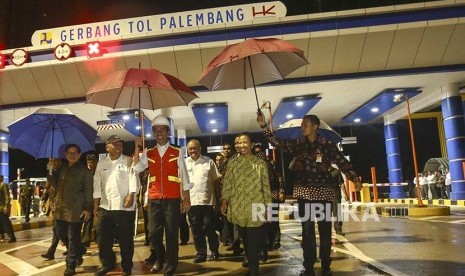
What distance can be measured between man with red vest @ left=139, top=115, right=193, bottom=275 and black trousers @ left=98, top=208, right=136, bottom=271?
30 centimetres

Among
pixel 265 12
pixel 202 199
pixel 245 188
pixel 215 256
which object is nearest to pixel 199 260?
pixel 215 256

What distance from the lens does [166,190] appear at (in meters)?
4.89

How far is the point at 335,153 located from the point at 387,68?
1051 cm

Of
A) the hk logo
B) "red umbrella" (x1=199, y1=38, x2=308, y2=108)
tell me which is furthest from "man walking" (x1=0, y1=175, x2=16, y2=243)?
the hk logo

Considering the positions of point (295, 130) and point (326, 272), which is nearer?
point (326, 272)

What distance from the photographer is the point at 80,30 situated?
14.4 metres

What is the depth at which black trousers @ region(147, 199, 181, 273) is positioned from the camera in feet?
15.8

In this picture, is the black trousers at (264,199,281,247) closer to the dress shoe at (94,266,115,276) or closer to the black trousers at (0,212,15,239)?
the dress shoe at (94,266,115,276)

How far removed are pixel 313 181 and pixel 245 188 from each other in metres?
0.77

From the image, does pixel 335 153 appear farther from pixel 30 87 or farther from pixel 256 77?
pixel 30 87

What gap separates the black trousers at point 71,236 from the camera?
543cm

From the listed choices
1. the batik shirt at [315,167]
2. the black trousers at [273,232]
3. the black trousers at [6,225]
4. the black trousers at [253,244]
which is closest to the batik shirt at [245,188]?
the black trousers at [253,244]

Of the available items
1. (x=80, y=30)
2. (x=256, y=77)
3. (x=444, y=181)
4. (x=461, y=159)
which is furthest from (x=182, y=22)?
(x=444, y=181)

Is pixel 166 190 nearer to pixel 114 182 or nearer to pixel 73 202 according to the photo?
pixel 114 182
